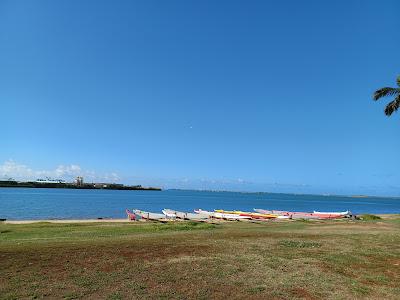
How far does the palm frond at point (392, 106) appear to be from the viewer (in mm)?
30797

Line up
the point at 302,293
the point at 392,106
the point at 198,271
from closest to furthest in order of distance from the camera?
the point at 302,293
the point at 198,271
the point at 392,106

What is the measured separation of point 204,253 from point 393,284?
694 centimetres

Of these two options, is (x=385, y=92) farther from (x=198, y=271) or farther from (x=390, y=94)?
(x=198, y=271)

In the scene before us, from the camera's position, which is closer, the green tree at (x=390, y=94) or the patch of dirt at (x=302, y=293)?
the patch of dirt at (x=302, y=293)

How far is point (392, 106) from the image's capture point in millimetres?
31000

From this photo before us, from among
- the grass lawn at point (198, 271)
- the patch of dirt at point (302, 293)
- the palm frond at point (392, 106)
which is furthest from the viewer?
the palm frond at point (392, 106)

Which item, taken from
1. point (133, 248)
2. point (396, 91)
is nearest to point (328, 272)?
point (133, 248)

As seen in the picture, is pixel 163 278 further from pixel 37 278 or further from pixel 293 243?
pixel 293 243

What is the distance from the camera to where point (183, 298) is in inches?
380

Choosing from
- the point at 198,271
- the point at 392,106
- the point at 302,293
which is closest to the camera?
the point at 302,293

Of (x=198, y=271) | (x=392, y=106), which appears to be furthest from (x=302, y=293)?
(x=392, y=106)

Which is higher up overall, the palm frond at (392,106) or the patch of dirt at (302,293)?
the palm frond at (392,106)

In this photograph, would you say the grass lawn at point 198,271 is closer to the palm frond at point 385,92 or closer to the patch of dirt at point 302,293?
the patch of dirt at point 302,293

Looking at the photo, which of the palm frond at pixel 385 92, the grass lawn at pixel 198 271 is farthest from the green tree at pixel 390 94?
the grass lawn at pixel 198 271
